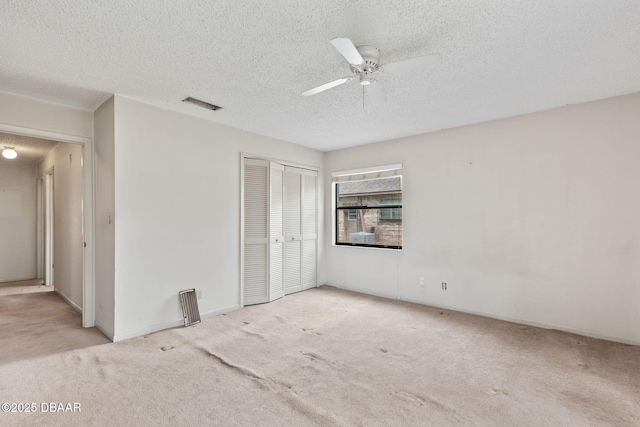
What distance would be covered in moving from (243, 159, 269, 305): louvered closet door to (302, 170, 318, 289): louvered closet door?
880 mm

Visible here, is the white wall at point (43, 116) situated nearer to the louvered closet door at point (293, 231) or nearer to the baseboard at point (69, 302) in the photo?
the baseboard at point (69, 302)

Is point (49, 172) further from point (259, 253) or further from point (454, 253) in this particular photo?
point (454, 253)

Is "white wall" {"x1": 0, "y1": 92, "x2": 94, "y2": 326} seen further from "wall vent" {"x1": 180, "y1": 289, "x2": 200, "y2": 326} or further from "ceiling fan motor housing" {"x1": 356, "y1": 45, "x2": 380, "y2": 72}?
"ceiling fan motor housing" {"x1": 356, "y1": 45, "x2": 380, "y2": 72}

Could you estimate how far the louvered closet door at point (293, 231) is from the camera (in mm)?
A: 5023

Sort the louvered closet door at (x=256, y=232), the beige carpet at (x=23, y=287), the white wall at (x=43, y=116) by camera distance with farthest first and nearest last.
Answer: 1. the beige carpet at (x=23, y=287)
2. the louvered closet door at (x=256, y=232)
3. the white wall at (x=43, y=116)

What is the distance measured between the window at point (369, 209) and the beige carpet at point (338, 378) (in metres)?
1.75

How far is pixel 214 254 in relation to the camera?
403cm

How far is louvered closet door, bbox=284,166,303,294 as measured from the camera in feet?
16.5

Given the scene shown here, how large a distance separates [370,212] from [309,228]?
1.10m

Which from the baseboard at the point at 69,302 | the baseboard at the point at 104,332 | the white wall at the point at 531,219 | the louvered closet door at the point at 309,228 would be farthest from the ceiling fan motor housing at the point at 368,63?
the baseboard at the point at 69,302

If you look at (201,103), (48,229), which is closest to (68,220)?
(48,229)

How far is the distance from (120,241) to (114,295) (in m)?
0.56

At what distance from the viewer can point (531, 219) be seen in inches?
145

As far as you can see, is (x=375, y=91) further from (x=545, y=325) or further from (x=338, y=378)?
(x=545, y=325)
